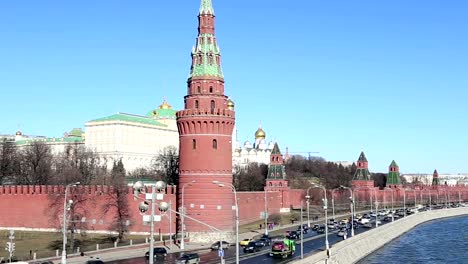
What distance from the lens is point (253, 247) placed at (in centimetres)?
6512

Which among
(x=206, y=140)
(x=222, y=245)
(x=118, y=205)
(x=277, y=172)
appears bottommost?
(x=222, y=245)

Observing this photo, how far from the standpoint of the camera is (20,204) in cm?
8488

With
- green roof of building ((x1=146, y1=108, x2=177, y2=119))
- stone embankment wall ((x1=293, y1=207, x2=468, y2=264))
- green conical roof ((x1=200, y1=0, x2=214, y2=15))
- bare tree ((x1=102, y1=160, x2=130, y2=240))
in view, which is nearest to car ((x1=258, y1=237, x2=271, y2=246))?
stone embankment wall ((x1=293, y1=207, x2=468, y2=264))

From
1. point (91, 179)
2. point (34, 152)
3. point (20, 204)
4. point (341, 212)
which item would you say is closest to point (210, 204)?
point (20, 204)

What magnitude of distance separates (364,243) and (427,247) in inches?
614

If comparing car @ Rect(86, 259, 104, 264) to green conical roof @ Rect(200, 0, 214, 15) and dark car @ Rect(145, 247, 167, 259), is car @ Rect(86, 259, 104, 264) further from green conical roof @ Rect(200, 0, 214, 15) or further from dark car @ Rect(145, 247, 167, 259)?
green conical roof @ Rect(200, 0, 214, 15)

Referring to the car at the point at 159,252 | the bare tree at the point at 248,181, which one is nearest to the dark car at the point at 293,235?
the car at the point at 159,252

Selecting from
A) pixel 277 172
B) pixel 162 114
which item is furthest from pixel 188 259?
pixel 162 114

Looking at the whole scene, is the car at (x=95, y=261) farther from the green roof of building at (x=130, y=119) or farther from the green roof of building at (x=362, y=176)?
the green roof of building at (x=130, y=119)

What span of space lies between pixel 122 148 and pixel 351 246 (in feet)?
372

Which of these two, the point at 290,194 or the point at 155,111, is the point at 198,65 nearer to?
the point at 290,194

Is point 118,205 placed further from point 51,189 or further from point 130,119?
point 130,119

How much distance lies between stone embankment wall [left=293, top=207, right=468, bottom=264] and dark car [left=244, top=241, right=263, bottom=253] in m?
8.39

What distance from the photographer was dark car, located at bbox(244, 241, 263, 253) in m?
64.4
